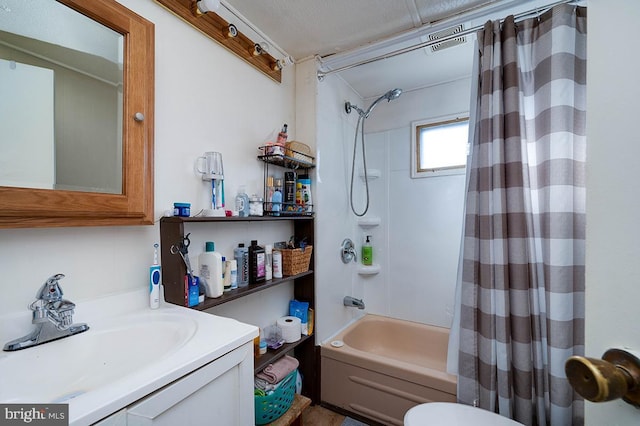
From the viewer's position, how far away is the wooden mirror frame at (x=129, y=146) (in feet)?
2.54

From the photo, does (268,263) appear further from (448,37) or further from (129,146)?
(448,37)

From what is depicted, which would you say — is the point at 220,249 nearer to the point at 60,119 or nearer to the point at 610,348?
the point at 60,119

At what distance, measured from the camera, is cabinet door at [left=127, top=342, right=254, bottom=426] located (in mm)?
565

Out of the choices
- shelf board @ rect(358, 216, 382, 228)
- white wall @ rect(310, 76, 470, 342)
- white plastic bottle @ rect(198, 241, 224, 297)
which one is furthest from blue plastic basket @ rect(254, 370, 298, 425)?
shelf board @ rect(358, 216, 382, 228)

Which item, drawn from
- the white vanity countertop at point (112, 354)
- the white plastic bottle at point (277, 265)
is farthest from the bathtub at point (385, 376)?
the white vanity countertop at point (112, 354)

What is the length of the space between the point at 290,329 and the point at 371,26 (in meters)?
1.83

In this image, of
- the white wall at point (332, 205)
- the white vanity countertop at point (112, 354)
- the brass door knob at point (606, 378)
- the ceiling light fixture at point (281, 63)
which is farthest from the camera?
the white wall at point (332, 205)

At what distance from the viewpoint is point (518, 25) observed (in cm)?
124

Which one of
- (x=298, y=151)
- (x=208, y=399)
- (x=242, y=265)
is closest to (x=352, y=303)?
(x=242, y=265)

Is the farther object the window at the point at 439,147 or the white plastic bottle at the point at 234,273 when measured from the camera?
the window at the point at 439,147

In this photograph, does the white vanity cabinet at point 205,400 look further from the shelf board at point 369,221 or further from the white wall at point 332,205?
the shelf board at point 369,221

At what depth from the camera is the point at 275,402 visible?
4.12 ft

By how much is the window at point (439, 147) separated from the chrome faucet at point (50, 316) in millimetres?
2181

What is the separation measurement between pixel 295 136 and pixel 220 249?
3.15ft
